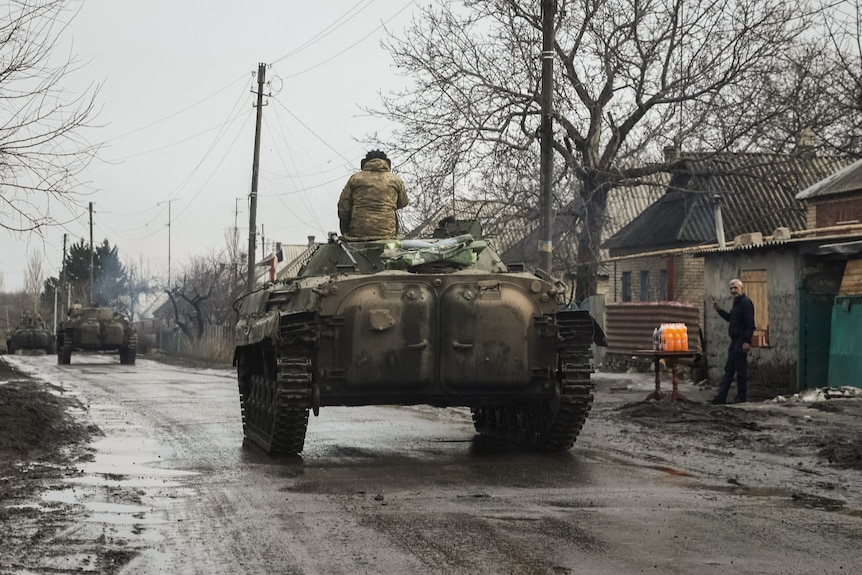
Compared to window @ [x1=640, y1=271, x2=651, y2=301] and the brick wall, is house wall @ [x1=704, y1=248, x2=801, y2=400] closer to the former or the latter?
the brick wall

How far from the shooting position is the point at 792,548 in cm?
667

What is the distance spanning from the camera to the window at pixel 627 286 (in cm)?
4975

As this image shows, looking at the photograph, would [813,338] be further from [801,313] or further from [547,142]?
[547,142]

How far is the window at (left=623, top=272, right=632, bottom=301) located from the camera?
49.8 metres

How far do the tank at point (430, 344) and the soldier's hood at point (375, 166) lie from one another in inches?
80.4

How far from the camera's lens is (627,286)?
50281mm

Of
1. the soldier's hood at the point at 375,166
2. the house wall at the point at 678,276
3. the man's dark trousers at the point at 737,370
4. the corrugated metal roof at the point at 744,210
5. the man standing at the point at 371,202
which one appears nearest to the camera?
the man standing at the point at 371,202

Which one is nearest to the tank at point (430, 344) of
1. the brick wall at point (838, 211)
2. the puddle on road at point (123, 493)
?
the puddle on road at point (123, 493)

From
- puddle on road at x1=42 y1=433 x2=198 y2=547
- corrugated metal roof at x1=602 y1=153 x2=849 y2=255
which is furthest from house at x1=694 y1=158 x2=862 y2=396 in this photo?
corrugated metal roof at x1=602 y1=153 x2=849 y2=255

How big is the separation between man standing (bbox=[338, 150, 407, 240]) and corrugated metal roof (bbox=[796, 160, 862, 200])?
20.5m

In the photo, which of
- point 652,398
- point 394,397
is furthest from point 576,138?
point 394,397

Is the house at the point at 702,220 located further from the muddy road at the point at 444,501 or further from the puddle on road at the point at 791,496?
the puddle on road at the point at 791,496

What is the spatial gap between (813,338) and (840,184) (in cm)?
1422

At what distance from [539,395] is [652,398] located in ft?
22.1
